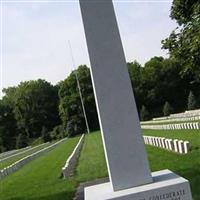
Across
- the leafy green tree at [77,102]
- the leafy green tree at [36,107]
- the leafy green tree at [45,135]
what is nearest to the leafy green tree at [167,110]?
the leafy green tree at [77,102]

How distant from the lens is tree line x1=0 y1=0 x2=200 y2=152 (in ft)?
287

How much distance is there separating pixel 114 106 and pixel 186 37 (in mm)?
14457

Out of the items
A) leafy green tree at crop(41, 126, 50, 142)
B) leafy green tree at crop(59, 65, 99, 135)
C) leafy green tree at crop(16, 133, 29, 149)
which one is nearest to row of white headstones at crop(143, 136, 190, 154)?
leafy green tree at crop(59, 65, 99, 135)

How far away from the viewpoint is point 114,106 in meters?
6.98

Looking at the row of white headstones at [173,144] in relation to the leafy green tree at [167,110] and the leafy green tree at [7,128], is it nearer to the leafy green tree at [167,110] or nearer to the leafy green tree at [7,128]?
the leafy green tree at [167,110]

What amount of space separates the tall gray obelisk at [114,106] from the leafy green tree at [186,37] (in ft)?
41.7

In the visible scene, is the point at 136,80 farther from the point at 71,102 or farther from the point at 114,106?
the point at 114,106

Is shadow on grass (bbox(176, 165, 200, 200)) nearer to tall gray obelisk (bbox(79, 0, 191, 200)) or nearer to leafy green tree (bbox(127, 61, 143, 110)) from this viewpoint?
tall gray obelisk (bbox(79, 0, 191, 200))

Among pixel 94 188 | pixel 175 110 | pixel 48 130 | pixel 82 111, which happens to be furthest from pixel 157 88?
pixel 94 188

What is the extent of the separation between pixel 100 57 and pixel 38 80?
345 ft

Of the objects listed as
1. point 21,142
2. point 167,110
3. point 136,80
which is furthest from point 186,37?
point 21,142

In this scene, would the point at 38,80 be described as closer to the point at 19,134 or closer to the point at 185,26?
the point at 19,134

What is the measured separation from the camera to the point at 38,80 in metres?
111

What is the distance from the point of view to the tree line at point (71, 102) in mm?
87438
